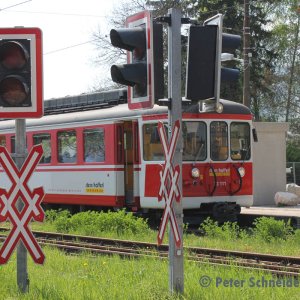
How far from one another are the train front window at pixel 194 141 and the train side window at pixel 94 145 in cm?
243

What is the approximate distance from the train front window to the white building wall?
7.79 m

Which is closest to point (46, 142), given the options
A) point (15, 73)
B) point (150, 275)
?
point (150, 275)

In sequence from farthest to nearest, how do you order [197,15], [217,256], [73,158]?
1. [197,15]
2. [73,158]
3. [217,256]

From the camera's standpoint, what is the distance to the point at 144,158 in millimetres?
15922

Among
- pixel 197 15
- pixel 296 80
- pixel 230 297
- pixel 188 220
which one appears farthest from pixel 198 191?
pixel 296 80

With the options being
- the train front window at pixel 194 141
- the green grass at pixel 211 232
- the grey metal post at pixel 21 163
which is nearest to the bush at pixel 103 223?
the green grass at pixel 211 232

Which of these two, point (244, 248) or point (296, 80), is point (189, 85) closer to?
point (244, 248)

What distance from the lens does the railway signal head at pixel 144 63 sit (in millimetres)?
6793

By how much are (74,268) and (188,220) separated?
6408 millimetres

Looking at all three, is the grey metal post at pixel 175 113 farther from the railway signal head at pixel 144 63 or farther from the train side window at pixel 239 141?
the train side window at pixel 239 141

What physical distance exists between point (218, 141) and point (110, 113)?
2.87 meters

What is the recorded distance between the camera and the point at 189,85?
6.82 metres

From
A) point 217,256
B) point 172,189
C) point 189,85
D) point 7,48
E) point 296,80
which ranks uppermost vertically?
point 296,80

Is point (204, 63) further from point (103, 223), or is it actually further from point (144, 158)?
point (144, 158)
